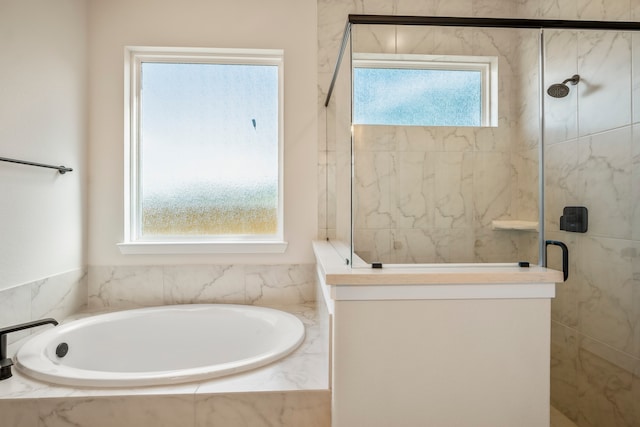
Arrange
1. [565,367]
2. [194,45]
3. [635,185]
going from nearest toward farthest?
[635,185]
[565,367]
[194,45]

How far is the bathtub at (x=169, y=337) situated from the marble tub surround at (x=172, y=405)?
0.31 metres

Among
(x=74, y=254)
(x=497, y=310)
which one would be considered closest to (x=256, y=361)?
(x=497, y=310)

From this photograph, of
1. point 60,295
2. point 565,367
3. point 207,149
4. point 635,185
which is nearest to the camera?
point 635,185

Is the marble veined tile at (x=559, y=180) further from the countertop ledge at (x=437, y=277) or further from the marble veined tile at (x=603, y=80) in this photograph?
the countertop ledge at (x=437, y=277)

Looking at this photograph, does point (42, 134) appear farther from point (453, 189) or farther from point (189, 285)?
point (453, 189)

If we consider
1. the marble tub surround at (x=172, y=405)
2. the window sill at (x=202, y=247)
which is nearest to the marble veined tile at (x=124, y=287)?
the window sill at (x=202, y=247)

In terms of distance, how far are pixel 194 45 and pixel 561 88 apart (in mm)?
1958

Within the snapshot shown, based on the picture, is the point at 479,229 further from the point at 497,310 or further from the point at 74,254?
the point at 74,254

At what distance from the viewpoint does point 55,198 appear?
5.72 feet

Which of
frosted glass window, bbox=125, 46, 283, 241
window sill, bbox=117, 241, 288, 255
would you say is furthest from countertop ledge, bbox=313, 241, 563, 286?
frosted glass window, bbox=125, 46, 283, 241

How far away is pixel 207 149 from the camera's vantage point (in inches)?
83.1

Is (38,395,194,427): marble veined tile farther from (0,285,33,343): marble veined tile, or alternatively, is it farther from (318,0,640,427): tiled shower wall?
(318,0,640,427): tiled shower wall

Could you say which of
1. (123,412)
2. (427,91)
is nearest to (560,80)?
(427,91)

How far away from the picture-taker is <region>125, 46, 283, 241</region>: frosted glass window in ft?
6.88
